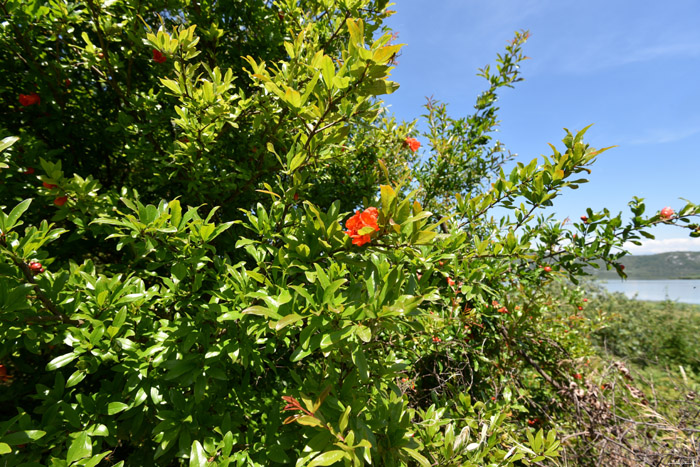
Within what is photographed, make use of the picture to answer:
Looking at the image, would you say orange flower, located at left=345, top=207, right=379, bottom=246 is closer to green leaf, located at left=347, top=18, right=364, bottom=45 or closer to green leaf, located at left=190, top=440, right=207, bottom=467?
green leaf, located at left=347, top=18, right=364, bottom=45

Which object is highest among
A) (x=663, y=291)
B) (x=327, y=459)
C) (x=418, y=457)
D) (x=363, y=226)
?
(x=363, y=226)

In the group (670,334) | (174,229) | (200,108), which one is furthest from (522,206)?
(670,334)

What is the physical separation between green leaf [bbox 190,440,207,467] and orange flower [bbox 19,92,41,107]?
7.68ft

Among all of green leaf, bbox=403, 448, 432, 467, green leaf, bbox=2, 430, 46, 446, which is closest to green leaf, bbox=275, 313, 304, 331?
green leaf, bbox=403, 448, 432, 467

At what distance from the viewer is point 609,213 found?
1592mm

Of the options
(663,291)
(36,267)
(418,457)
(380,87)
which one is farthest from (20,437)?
(663,291)

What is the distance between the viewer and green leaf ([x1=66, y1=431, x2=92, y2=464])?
3.24ft

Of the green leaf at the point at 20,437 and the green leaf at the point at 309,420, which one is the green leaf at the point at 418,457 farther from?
the green leaf at the point at 20,437

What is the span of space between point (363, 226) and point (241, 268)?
0.66 metres

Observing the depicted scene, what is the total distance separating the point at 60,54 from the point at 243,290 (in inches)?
100

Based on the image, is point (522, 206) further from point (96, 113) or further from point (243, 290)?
point (96, 113)

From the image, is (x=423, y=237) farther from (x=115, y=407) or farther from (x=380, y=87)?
(x=115, y=407)

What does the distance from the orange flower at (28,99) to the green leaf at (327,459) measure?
2668mm

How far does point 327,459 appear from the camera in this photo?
2.60ft
